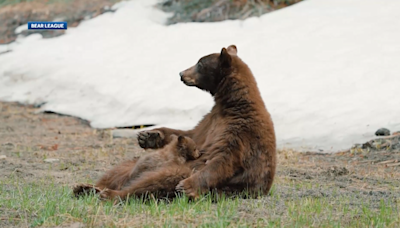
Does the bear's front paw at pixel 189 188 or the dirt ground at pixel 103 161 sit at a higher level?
the bear's front paw at pixel 189 188

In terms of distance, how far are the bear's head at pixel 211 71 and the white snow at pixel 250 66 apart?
433 centimetres

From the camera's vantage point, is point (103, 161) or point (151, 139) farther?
point (103, 161)

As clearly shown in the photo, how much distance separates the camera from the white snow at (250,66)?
37.7 ft

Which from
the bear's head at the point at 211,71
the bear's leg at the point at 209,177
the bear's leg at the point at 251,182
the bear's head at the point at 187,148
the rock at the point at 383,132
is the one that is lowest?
the rock at the point at 383,132

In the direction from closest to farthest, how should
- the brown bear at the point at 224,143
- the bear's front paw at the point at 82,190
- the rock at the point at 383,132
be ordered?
the brown bear at the point at 224,143 < the bear's front paw at the point at 82,190 < the rock at the point at 383,132

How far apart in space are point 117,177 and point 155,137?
1.97ft

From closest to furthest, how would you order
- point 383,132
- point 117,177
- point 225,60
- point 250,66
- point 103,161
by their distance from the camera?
1. point 117,177
2. point 225,60
3. point 103,161
4. point 383,132
5. point 250,66

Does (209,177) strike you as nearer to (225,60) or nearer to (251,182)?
(251,182)

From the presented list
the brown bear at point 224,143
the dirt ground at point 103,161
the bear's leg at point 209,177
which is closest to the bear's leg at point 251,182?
the brown bear at point 224,143

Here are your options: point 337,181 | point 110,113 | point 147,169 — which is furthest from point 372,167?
point 110,113

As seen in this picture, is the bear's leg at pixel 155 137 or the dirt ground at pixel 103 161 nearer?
the bear's leg at pixel 155 137

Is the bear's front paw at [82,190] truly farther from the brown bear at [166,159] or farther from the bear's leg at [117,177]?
the bear's leg at [117,177]

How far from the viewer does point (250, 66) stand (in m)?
14.1

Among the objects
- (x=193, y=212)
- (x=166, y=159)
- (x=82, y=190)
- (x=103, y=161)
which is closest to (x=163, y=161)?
(x=166, y=159)
